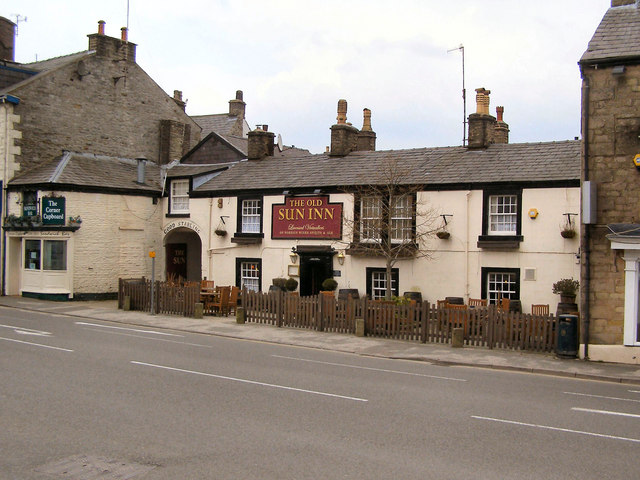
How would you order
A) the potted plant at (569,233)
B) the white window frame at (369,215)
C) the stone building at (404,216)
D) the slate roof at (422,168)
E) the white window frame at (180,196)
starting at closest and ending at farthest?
the potted plant at (569,233) → the stone building at (404,216) → the slate roof at (422,168) → the white window frame at (369,215) → the white window frame at (180,196)

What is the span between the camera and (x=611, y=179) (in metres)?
16.7

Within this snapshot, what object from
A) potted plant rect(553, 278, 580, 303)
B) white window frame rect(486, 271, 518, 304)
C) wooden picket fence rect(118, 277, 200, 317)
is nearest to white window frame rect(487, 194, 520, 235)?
white window frame rect(486, 271, 518, 304)

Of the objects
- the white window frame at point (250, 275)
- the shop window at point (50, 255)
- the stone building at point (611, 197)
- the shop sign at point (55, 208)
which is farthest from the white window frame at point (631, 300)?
the shop window at point (50, 255)

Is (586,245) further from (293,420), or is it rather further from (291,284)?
(291,284)

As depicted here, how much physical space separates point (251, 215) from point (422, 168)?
26.8 feet

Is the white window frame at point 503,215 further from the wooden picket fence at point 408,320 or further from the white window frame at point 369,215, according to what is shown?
the wooden picket fence at point 408,320

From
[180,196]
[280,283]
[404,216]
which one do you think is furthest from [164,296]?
[404,216]

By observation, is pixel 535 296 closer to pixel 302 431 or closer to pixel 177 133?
pixel 302 431

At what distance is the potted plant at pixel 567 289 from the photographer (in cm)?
2061

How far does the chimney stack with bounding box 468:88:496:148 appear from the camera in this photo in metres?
25.3

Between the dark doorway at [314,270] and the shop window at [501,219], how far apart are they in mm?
6499

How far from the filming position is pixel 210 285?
29.0 meters

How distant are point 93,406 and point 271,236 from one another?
60.6 feet

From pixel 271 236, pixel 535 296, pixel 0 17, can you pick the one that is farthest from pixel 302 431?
pixel 0 17
